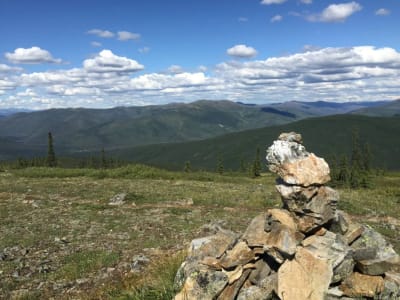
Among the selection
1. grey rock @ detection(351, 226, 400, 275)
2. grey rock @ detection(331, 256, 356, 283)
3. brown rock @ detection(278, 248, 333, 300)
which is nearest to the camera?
brown rock @ detection(278, 248, 333, 300)

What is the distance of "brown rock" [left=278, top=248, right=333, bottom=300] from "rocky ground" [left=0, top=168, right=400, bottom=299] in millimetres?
5520

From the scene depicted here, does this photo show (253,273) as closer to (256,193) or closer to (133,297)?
(133,297)

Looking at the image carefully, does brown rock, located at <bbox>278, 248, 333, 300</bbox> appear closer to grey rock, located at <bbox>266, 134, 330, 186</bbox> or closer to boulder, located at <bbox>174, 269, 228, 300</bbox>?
boulder, located at <bbox>174, 269, 228, 300</bbox>

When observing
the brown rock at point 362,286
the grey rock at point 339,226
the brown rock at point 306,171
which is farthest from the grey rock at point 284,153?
the brown rock at point 362,286

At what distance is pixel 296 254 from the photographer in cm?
1211

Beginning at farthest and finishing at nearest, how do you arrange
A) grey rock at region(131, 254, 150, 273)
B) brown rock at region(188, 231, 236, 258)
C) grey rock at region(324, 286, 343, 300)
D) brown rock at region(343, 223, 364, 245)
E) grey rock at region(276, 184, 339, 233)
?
grey rock at region(131, 254, 150, 273) → brown rock at region(188, 231, 236, 258) → brown rock at region(343, 223, 364, 245) → grey rock at region(276, 184, 339, 233) → grey rock at region(324, 286, 343, 300)

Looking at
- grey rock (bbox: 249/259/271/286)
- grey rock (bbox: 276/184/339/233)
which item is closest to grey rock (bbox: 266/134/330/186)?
grey rock (bbox: 276/184/339/233)

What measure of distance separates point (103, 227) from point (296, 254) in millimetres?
17354

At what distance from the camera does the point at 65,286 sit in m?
16.8

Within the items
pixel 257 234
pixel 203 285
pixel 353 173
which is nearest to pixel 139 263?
pixel 203 285

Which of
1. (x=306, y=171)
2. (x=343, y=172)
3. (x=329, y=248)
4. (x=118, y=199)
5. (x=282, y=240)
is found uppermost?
(x=306, y=171)

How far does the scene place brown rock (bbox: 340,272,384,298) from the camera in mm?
12102

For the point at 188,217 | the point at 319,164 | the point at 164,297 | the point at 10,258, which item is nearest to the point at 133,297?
the point at 164,297

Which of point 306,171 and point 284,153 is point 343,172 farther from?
Answer: point 306,171
